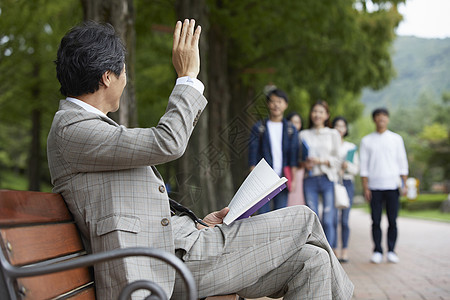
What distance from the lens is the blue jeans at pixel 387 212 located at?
336 inches

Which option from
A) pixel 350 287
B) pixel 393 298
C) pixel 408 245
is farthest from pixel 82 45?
pixel 408 245

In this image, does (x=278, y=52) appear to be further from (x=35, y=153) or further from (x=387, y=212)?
(x=387, y=212)

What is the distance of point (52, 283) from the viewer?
217 cm

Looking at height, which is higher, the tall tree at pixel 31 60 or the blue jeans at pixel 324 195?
the tall tree at pixel 31 60

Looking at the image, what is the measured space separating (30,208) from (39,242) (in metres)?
0.12

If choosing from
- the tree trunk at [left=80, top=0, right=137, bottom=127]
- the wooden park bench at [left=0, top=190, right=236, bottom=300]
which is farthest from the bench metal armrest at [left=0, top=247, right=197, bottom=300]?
the tree trunk at [left=80, top=0, right=137, bottom=127]

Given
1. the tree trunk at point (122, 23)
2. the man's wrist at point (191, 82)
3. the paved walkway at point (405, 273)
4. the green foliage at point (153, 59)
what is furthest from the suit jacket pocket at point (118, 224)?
the green foliage at point (153, 59)

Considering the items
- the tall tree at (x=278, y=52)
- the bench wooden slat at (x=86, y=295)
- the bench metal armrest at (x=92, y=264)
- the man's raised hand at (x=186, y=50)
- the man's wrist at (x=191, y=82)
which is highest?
the tall tree at (x=278, y=52)

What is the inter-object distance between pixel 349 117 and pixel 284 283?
2806 centimetres

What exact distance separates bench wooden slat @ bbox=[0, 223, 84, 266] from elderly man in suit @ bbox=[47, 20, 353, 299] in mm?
87

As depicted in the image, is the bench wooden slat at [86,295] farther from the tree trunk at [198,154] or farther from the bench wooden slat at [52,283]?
the tree trunk at [198,154]

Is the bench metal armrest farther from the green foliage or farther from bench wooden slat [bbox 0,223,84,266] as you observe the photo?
the green foliage

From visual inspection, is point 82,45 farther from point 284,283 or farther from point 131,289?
point 284,283

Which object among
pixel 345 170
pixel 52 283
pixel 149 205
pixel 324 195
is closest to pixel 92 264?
pixel 52 283
